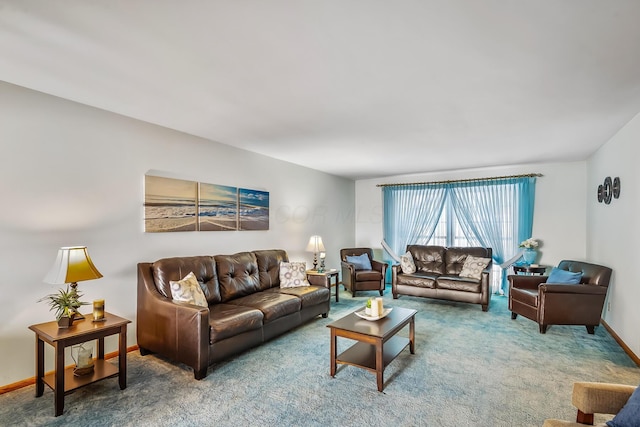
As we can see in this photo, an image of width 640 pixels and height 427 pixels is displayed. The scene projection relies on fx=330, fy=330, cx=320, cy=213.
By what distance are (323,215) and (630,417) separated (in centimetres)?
528

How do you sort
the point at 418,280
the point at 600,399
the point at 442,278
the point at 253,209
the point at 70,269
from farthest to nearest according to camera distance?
the point at 418,280 < the point at 442,278 < the point at 253,209 < the point at 70,269 < the point at 600,399

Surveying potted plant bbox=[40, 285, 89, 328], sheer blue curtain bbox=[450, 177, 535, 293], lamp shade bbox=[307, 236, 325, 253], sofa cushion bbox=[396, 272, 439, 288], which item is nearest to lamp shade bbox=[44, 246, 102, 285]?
potted plant bbox=[40, 285, 89, 328]

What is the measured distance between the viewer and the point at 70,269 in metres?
2.44

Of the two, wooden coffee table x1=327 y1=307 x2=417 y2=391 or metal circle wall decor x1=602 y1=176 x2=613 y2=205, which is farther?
metal circle wall decor x1=602 y1=176 x2=613 y2=205

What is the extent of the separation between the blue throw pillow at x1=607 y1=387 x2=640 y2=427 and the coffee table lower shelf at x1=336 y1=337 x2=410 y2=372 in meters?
1.50

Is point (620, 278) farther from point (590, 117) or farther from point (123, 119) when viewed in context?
point (123, 119)

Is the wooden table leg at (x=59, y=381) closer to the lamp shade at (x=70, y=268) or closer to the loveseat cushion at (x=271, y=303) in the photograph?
the lamp shade at (x=70, y=268)

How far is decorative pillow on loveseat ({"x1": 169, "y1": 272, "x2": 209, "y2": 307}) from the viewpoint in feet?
10.2

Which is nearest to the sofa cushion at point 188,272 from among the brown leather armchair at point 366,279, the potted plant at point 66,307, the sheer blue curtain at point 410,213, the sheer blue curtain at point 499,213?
the potted plant at point 66,307

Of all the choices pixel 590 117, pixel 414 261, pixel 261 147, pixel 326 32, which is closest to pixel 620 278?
pixel 590 117

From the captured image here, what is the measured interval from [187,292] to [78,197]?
1.29 meters

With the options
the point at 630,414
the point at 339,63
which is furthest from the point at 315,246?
the point at 630,414

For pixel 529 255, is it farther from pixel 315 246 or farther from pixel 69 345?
pixel 69 345

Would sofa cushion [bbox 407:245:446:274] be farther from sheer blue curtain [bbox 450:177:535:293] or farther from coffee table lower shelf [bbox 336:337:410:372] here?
coffee table lower shelf [bbox 336:337:410:372]
